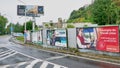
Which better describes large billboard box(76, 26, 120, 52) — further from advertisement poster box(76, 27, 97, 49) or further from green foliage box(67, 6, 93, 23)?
green foliage box(67, 6, 93, 23)

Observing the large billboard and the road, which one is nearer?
the road

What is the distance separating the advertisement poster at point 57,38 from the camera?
29.7 meters

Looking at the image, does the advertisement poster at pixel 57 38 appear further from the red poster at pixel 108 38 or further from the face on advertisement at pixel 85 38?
the red poster at pixel 108 38

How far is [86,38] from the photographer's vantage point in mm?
24328

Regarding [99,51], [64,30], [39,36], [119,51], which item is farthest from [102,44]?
[39,36]

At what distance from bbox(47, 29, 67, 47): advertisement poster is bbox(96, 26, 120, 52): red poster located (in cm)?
740

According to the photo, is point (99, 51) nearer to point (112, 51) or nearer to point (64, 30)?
point (112, 51)

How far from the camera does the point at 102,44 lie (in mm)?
21844

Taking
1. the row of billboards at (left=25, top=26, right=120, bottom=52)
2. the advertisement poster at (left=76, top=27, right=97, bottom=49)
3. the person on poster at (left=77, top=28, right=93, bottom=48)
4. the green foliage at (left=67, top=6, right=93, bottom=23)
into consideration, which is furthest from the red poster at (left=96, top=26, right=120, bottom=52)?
the green foliage at (left=67, top=6, right=93, bottom=23)

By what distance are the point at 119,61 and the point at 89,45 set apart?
6.24m

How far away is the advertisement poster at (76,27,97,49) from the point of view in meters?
23.1

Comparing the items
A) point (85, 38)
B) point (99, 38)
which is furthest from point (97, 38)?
point (85, 38)

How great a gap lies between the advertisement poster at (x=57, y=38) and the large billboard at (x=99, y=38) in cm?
375

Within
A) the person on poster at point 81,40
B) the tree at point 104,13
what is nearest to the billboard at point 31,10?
the tree at point 104,13
